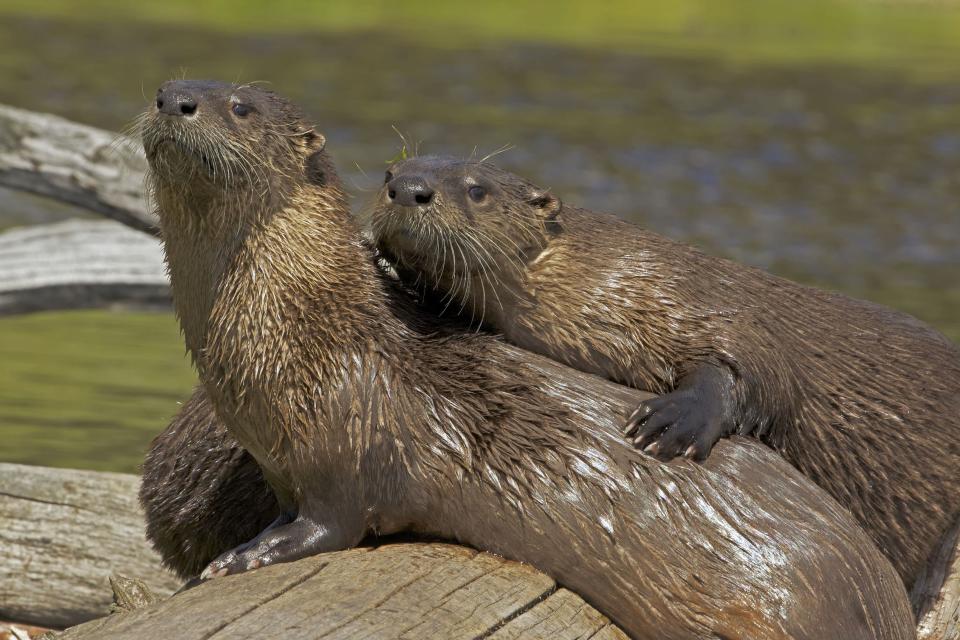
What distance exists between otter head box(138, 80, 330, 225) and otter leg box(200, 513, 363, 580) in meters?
0.72

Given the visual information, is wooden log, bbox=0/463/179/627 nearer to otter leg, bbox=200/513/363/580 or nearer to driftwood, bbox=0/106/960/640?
driftwood, bbox=0/106/960/640

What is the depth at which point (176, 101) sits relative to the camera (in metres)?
3.63

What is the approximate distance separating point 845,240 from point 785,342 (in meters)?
8.72

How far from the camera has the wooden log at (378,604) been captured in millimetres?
3312

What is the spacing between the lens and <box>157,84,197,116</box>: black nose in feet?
11.9

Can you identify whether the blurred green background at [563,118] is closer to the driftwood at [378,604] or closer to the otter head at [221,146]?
the otter head at [221,146]

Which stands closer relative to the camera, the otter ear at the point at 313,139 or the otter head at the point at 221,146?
the otter head at the point at 221,146

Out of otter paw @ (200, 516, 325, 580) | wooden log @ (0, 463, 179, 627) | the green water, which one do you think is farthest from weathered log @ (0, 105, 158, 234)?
otter paw @ (200, 516, 325, 580)

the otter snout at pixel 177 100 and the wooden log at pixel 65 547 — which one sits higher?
the otter snout at pixel 177 100

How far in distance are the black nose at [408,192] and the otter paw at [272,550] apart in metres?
0.75

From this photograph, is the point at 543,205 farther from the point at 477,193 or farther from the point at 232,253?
the point at 232,253

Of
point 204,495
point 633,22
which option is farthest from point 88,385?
point 633,22

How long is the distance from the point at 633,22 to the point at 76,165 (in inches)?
763

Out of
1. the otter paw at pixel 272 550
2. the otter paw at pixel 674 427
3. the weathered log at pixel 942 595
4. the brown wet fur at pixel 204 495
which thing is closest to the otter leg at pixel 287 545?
the otter paw at pixel 272 550
